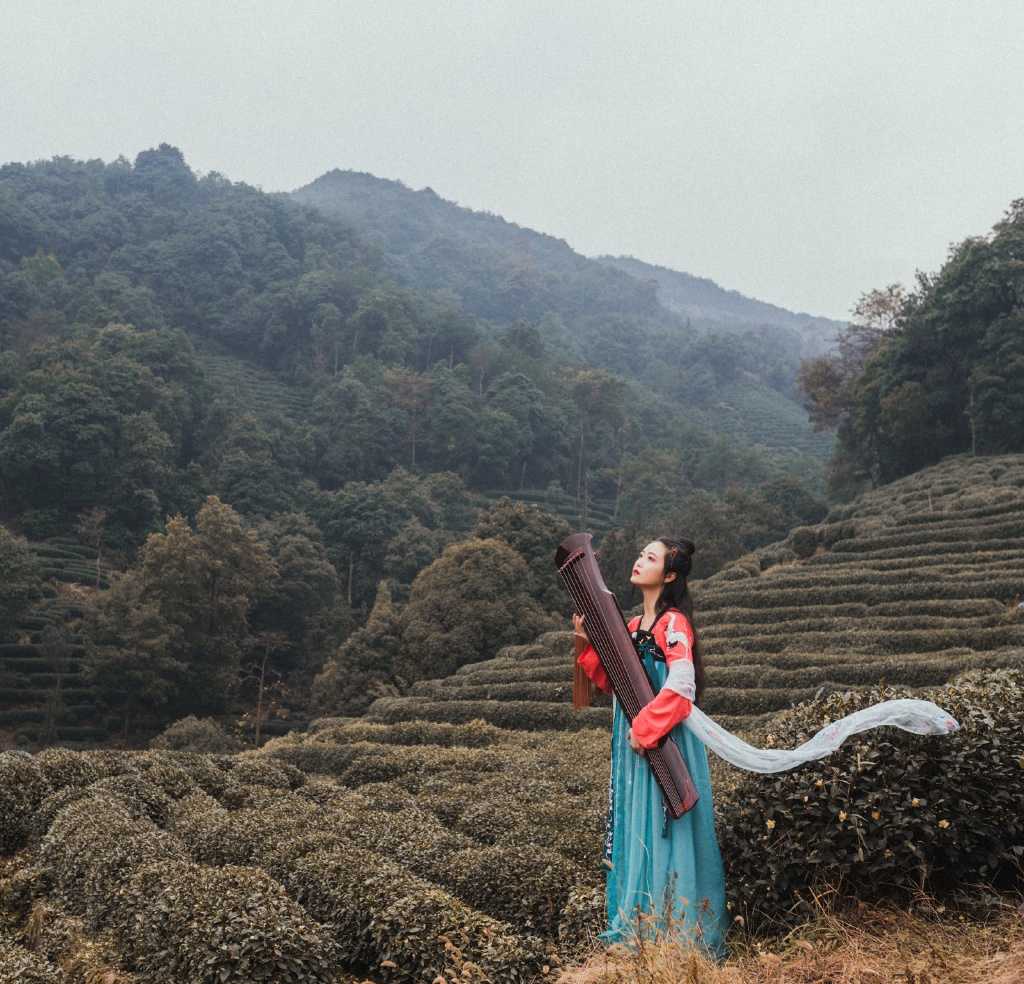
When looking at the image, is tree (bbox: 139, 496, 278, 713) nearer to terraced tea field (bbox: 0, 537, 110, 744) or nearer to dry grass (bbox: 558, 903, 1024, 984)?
terraced tea field (bbox: 0, 537, 110, 744)

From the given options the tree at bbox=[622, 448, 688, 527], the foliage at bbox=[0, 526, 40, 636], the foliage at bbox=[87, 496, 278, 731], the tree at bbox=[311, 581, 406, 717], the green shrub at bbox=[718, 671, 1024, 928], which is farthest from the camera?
the tree at bbox=[622, 448, 688, 527]

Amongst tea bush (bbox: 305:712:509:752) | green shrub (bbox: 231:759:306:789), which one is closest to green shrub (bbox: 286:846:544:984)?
green shrub (bbox: 231:759:306:789)

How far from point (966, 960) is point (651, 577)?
1.76 metres

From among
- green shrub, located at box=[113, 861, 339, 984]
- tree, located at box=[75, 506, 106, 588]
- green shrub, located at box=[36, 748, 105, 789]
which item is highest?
green shrub, located at box=[113, 861, 339, 984]

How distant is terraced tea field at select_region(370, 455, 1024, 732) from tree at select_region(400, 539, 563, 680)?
2451mm

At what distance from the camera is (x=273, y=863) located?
5688 mm

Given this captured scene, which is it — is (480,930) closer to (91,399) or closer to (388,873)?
(388,873)

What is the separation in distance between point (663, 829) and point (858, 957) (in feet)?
2.67

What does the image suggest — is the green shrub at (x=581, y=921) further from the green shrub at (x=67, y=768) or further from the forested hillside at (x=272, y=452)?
the forested hillside at (x=272, y=452)

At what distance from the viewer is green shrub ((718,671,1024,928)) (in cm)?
353

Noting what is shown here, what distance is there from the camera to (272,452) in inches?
1839

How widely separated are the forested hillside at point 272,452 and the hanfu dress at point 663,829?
800 inches

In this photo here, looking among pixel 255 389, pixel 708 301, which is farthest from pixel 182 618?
pixel 708 301

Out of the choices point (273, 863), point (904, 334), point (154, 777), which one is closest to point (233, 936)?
point (273, 863)
